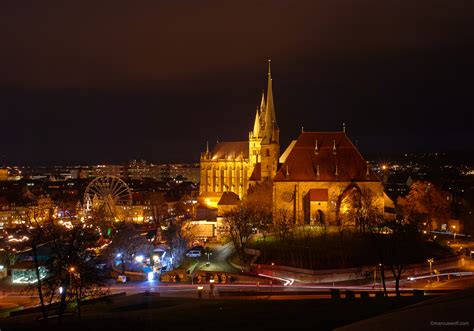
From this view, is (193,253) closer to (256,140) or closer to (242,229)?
(242,229)

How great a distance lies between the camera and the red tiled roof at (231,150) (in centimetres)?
11750

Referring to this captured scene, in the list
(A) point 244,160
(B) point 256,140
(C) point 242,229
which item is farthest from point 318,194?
(A) point 244,160

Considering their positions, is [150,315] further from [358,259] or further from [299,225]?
[299,225]

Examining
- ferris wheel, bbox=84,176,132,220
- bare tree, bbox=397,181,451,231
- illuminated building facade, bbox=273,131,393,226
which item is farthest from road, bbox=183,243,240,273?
ferris wheel, bbox=84,176,132,220

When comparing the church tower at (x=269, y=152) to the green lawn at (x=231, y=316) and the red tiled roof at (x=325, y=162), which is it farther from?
the green lawn at (x=231, y=316)

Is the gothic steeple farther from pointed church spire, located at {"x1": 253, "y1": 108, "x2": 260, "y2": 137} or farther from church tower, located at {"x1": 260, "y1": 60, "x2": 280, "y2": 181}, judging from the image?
pointed church spire, located at {"x1": 253, "y1": 108, "x2": 260, "y2": 137}

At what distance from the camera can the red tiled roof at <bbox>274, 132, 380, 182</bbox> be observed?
73.6 meters

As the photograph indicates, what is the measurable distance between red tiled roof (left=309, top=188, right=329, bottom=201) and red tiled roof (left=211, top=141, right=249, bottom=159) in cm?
4346

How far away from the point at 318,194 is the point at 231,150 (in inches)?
1925

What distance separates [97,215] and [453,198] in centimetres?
5731

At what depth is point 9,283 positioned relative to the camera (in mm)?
51781

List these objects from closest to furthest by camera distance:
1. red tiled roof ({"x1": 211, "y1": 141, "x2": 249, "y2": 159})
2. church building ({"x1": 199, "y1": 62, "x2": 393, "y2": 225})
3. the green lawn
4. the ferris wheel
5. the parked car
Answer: the green lawn → the parked car → church building ({"x1": 199, "y1": 62, "x2": 393, "y2": 225}) → the ferris wheel → red tiled roof ({"x1": 211, "y1": 141, "x2": 249, "y2": 159})

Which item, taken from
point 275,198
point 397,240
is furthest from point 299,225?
point 397,240

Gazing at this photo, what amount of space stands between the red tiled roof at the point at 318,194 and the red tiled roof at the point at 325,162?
1.30 m
